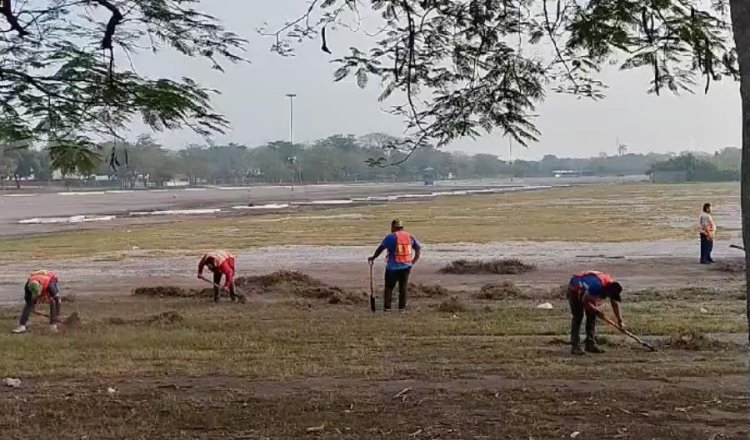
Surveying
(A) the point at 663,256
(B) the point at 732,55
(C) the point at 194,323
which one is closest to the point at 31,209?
(A) the point at 663,256

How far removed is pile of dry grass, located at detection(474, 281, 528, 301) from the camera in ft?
54.1

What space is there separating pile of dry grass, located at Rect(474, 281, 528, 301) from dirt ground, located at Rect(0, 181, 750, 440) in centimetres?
7

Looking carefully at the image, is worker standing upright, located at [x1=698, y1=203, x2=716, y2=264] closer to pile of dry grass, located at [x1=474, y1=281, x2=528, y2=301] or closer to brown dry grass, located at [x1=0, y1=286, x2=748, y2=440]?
pile of dry grass, located at [x1=474, y1=281, x2=528, y2=301]

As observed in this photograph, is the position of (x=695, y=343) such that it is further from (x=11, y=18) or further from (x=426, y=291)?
(x=11, y=18)

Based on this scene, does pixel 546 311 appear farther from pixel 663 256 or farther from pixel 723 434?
pixel 663 256

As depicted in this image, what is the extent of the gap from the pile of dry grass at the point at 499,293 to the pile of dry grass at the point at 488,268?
3.54 meters

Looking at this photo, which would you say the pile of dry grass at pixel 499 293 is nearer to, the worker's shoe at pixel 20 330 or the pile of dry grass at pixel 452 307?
the pile of dry grass at pixel 452 307

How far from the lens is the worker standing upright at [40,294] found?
12.3 meters

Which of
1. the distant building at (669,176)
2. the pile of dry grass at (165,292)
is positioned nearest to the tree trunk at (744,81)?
the pile of dry grass at (165,292)

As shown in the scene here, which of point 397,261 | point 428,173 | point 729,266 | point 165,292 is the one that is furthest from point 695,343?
point 428,173

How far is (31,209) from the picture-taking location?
5872cm

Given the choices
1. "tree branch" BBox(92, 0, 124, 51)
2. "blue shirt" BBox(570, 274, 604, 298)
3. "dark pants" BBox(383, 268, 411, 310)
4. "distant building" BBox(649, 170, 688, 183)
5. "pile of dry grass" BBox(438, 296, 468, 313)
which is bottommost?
"pile of dry grass" BBox(438, 296, 468, 313)

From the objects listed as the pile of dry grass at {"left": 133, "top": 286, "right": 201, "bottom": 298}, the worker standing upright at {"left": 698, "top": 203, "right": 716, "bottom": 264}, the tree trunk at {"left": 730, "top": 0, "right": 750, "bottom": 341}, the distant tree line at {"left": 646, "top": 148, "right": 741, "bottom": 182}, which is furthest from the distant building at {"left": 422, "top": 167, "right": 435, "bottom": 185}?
the distant tree line at {"left": 646, "top": 148, "right": 741, "bottom": 182}

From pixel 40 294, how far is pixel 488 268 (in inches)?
460
